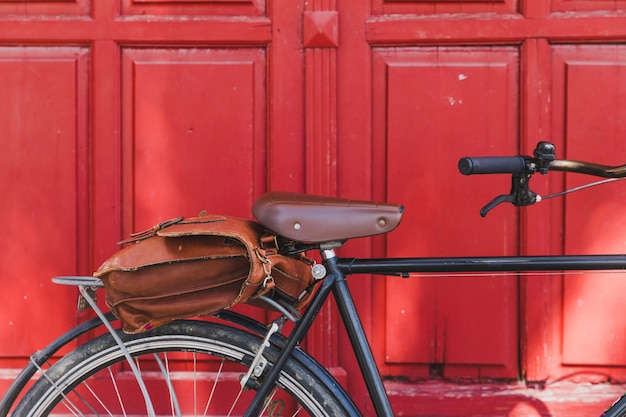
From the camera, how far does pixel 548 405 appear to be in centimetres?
257

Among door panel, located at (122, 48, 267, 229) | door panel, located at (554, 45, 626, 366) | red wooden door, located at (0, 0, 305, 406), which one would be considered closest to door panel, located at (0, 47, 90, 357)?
red wooden door, located at (0, 0, 305, 406)

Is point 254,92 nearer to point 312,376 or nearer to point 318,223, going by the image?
point 318,223

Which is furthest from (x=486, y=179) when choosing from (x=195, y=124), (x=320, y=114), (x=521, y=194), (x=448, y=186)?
(x=195, y=124)

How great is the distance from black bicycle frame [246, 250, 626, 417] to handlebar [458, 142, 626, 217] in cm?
17

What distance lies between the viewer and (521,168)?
1.49m

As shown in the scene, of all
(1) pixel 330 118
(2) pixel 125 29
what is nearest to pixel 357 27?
(1) pixel 330 118

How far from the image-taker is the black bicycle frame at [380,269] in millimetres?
1590

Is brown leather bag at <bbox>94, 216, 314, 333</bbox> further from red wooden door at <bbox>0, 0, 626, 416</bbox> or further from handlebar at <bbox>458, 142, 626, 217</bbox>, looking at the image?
red wooden door at <bbox>0, 0, 626, 416</bbox>

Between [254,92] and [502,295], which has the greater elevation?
[254,92]

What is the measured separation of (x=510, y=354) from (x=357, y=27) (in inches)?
55.8

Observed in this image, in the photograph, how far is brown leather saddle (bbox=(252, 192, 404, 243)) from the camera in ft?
5.28

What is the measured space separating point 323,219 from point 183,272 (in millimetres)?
367

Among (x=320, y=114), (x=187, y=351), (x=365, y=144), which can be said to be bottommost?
(x=187, y=351)

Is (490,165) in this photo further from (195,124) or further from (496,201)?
(195,124)
